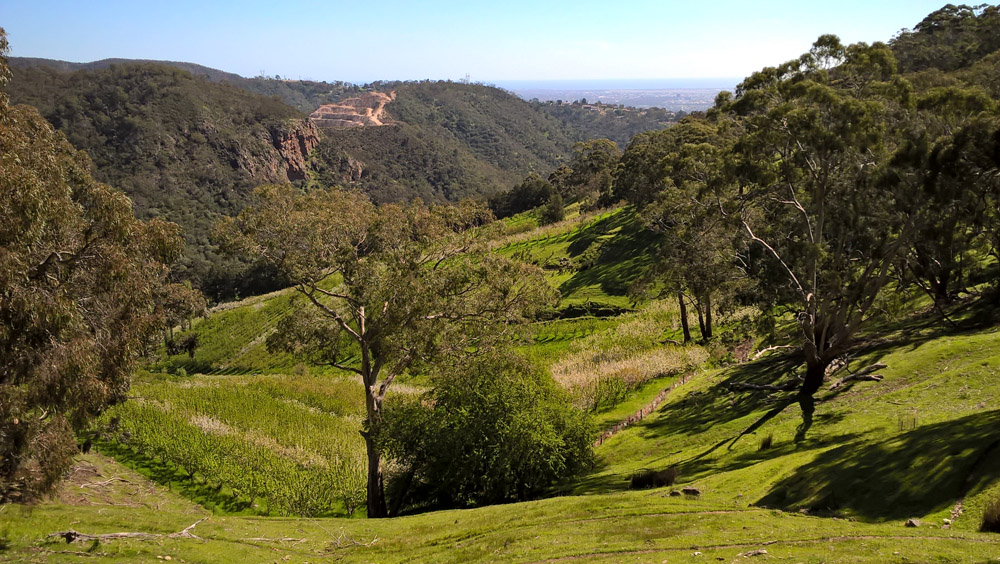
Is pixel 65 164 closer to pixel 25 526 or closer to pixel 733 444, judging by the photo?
pixel 25 526

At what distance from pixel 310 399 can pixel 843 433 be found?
991 inches

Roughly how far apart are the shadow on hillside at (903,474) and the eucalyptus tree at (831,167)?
416 cm

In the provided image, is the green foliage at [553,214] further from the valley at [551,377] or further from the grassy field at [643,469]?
the valley at [551,377]

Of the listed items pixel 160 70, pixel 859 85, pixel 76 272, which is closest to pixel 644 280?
pixel 859 85

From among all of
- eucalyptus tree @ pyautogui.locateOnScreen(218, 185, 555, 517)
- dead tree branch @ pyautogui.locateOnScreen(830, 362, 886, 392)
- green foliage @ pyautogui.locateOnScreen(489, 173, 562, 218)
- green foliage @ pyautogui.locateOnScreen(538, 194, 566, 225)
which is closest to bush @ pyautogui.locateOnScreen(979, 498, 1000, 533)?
dead tree branch @ pyautogui.locateOnScreen(830, 362, 886, 392)

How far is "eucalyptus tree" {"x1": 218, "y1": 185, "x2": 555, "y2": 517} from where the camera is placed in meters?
17.5

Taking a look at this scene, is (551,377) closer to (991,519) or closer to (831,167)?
Answer: (831,167)

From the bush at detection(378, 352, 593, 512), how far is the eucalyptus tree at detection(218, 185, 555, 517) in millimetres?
972

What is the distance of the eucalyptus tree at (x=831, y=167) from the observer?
51.6ft

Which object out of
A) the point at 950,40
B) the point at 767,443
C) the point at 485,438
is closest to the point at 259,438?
the point at 485,438

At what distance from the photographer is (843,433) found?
13.8 metres

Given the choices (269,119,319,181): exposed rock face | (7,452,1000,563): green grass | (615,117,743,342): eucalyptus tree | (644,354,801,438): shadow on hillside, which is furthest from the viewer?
(269,119,319,181): exposed rock face

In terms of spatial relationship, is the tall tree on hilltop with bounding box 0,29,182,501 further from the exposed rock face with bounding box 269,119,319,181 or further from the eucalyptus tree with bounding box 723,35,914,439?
the exposed rock face with bounding box 269,119,319,181

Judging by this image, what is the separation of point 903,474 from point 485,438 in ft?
29.7
